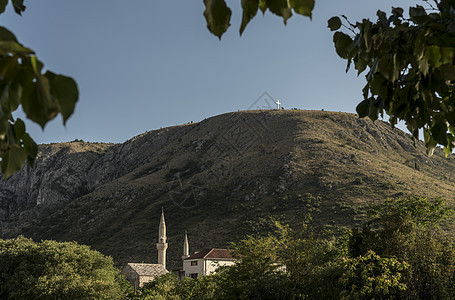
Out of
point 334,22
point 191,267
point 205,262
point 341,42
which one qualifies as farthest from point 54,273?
point 334,22

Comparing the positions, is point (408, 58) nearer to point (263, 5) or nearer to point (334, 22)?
point (334, 22)

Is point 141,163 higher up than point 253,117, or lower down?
lower down

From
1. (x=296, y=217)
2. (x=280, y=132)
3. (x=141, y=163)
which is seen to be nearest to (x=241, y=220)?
(x=296, y=217)

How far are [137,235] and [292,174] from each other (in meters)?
27.4

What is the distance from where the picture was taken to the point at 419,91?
327 cm

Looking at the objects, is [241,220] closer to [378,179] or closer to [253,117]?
[378,179]

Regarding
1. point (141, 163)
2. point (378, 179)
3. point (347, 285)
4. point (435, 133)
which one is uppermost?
point (141, 163)

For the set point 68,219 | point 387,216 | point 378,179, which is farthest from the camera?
point 68,219

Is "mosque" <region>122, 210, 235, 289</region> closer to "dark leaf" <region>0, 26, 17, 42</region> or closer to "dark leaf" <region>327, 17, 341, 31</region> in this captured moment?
"dark leaf" <region>327, 17, 341, 31</region>

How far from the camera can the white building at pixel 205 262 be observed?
2195 inches

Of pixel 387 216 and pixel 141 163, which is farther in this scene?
pixel 141 163

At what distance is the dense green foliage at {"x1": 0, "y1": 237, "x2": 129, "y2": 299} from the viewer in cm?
3525

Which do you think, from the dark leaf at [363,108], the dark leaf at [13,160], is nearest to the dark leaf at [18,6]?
the dark leaf at [13,160]

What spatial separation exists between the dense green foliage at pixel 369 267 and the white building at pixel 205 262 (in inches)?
1101
